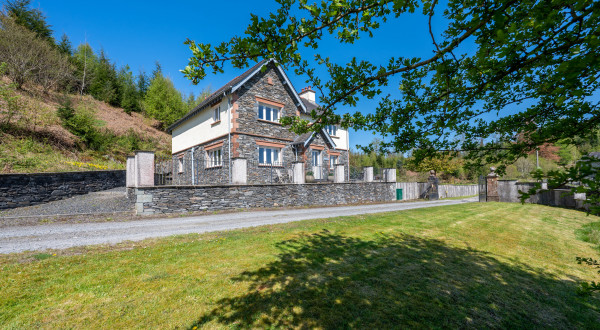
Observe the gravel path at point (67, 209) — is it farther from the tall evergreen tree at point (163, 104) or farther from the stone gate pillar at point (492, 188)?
the tall evergreen tree at point (163, 104)

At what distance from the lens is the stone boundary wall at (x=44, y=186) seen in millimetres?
10203

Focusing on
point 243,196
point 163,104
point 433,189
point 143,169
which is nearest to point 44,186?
point 143,169

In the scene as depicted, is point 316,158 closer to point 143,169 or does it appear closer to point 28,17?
point 143,169

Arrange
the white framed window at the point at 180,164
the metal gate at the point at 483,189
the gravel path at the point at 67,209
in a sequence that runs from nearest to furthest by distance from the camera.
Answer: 1. the gravel path at the point at 67,209
2. the metal gate at the point at 483,189
3. the white framed window at the point at 180,164

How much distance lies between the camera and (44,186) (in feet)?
38.2

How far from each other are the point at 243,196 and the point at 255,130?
6.20 metres

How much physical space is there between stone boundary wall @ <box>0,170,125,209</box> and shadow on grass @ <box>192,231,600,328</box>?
13408 millimetres

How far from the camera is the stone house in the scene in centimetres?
1602

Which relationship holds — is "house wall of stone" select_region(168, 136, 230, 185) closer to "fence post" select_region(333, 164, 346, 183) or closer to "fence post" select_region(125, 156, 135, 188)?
"fence post" select_region(125, 156, 135, 188)

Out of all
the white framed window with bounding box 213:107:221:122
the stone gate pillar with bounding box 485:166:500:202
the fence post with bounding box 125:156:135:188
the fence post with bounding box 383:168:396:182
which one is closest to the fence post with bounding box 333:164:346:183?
the fence post with bounding box 383:168:396:182

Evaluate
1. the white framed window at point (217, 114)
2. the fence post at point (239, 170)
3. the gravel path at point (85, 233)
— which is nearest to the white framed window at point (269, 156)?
the white framed window at point (217, 114)

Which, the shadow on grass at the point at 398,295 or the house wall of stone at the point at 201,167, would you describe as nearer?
the shadow on grass at the point at 398,295

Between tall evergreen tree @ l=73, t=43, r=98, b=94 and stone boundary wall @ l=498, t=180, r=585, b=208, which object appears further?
tall evergreen tree @ l=73, t=43, r=98, b=94

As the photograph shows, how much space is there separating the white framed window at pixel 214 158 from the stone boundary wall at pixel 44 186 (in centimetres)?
672
